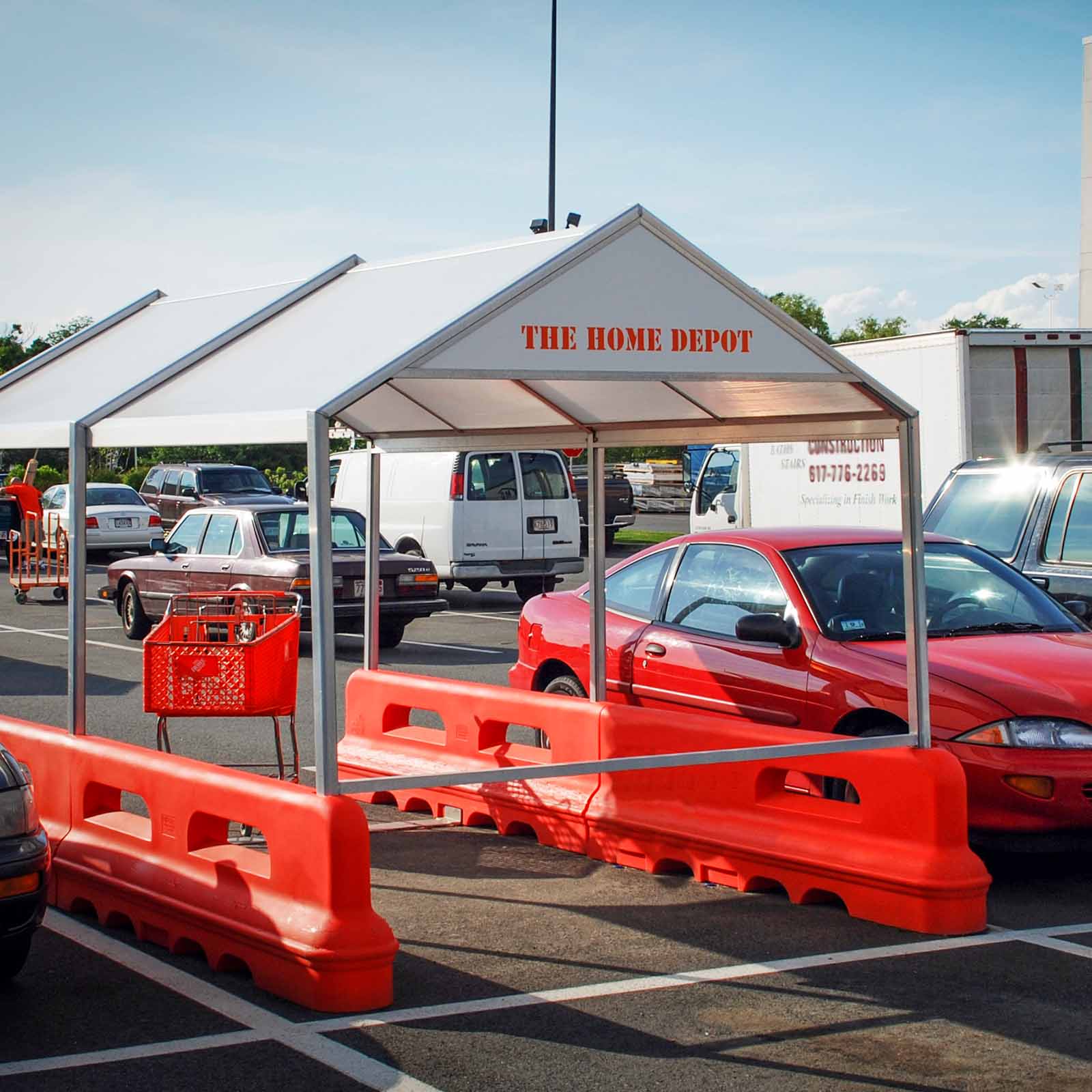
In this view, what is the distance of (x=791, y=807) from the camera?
6676 millimetres

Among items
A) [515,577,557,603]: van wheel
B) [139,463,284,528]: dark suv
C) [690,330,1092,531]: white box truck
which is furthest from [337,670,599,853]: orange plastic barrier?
[139,463,284,528]: dark suv

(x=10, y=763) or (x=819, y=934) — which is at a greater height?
(x=10, y=763)

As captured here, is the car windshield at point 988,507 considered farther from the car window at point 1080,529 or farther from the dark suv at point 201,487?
the dark suv at point 201,487

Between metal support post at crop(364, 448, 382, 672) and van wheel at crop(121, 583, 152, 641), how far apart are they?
9.15 meters

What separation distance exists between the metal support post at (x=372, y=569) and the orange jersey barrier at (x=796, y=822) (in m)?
1.67

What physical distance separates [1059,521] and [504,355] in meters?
5.79

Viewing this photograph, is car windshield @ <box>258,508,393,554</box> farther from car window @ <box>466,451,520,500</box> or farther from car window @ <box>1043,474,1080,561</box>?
car window @ <box>1043,474,1080,561</box>

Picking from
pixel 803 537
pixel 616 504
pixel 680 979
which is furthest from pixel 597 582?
pixel 616 504

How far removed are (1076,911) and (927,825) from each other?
2.79 feet

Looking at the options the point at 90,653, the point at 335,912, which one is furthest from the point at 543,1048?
the point at 90,653

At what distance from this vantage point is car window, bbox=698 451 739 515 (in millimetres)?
20922

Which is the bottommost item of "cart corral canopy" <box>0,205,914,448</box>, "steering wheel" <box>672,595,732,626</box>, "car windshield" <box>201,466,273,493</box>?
"steering wheel" <box>672,595,732,626</box>

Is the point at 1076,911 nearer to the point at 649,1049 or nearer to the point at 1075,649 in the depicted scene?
the point at 1075,649

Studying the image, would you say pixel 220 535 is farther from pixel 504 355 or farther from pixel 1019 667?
pixel 504 355
